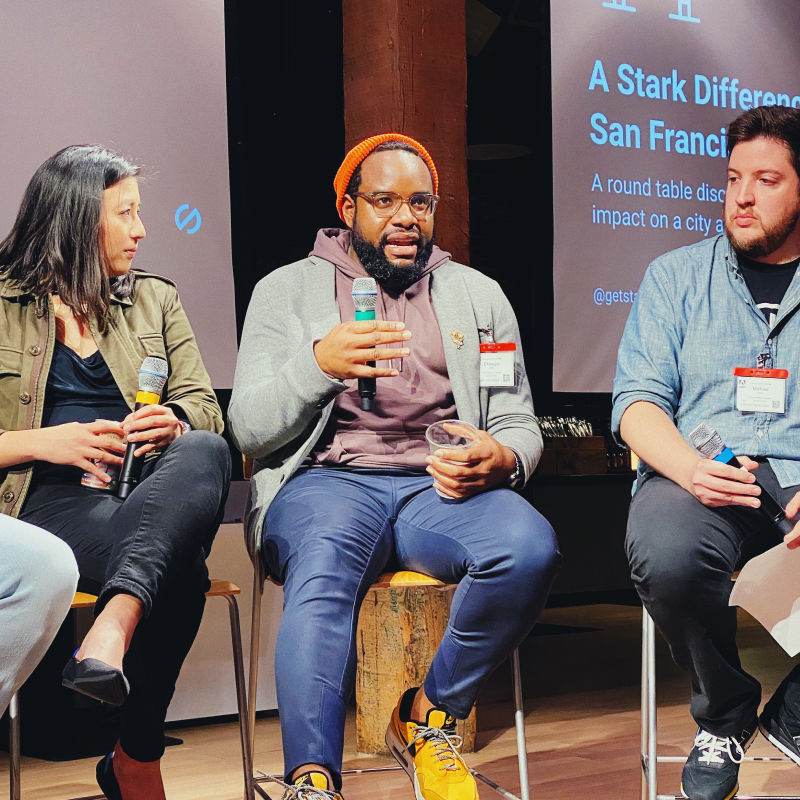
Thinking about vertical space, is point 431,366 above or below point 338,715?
above

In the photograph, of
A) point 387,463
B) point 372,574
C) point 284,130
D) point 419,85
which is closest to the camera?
point 372,574

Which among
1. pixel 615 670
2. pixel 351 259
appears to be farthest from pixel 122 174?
pixel 615 670

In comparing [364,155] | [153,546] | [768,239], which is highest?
[364,155]

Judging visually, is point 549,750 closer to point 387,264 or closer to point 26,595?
point 387,264

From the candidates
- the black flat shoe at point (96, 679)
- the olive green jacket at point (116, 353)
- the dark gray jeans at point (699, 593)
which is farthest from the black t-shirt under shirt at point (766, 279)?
the black flat shoe at point (96, 679)

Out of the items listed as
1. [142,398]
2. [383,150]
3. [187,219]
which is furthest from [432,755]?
[187,219]

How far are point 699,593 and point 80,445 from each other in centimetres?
117

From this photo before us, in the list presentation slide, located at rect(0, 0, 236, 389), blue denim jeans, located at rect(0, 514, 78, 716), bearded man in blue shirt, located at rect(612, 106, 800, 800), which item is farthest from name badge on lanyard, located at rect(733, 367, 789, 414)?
presentation slide, located at rect(0, 0, 236, 389)

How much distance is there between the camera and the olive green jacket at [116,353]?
7.44 feet

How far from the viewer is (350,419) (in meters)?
2.47

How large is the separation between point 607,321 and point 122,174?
2260 mm

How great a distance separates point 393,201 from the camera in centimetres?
259

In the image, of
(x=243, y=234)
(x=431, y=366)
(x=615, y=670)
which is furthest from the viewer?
(x=615, y=670)

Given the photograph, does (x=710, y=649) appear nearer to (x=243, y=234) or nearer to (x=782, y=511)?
(x=782, y=511)
